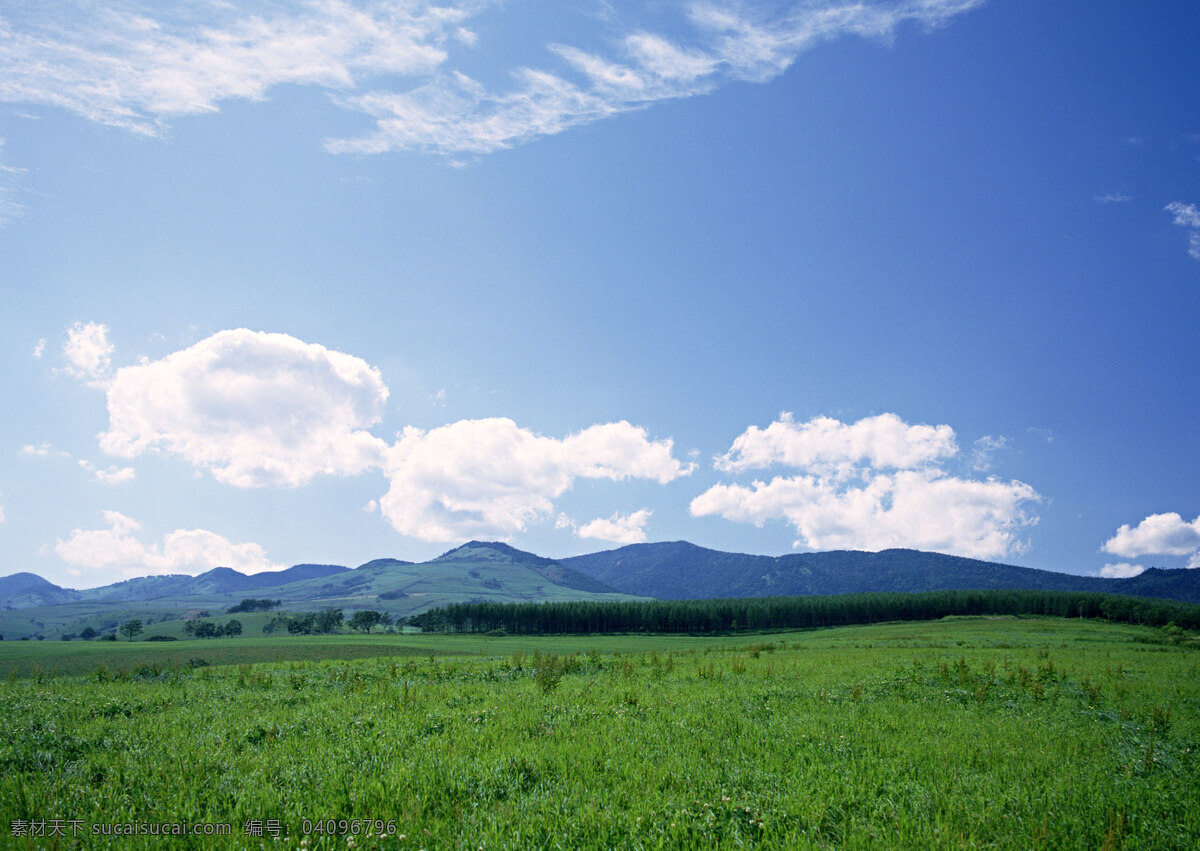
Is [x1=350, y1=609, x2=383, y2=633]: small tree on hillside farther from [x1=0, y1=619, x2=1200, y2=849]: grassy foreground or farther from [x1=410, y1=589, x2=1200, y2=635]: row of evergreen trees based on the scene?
[x1=0, y1=619, x2=1200, y2=849]: grassy foreground

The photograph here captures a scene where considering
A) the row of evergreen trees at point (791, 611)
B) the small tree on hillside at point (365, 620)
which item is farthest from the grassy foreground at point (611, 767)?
the small tree on hillside at point (365, 620)

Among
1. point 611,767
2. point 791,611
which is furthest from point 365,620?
point 611,767

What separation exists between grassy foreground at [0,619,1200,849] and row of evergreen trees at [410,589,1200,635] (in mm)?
153454

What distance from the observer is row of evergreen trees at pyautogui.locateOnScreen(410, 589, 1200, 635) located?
158 m

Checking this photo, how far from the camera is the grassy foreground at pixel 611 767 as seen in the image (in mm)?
7238

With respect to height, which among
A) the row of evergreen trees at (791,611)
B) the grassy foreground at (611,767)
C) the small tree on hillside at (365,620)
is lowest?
the small tree on hillside at (365,620)

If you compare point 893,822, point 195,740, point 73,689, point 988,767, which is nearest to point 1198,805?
point 988,767

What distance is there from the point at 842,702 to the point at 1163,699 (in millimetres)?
11311

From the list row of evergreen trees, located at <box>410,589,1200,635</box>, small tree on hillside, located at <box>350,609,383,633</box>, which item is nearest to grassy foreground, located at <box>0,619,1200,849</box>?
row of evergreen trees, located at <box>410,589,1200,635</box>

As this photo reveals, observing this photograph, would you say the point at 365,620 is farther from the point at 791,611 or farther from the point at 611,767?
the point at 611,767

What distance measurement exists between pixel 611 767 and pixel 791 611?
170 meters

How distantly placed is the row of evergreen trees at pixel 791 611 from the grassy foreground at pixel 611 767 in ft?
503

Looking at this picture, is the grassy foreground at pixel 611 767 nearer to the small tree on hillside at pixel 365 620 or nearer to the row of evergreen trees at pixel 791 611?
the row of evergreen trees at pixel 791 611

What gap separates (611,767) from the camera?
30.3 ft
